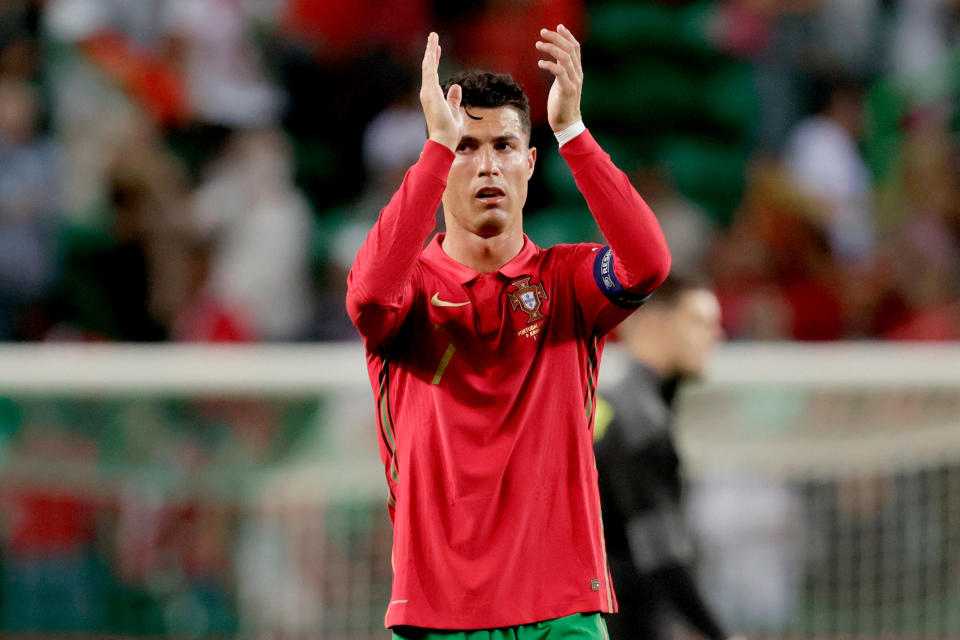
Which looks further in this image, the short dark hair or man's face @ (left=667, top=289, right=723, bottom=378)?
man's face @ (left=667, top=289, right=723, bottom=378)

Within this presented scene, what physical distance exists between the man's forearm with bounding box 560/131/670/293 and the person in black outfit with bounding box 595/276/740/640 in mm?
1641

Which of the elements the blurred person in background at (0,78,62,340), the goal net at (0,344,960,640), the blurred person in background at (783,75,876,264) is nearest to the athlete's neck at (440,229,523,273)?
the goal net at (0,344,960,640)

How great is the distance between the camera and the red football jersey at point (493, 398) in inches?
119

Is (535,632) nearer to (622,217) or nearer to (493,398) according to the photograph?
(493,398)

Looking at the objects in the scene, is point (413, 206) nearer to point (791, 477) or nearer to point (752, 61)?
point (791, 477)

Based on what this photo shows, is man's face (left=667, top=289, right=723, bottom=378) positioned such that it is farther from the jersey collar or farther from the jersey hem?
the jersey hem

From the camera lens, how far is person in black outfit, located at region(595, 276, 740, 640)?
14.9 ft

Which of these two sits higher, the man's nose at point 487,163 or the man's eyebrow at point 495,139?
the man's eyebrow at point 495,139

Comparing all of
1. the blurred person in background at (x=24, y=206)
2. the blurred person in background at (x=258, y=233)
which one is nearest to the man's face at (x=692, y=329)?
the blurred person in background at (x=258, y=233)

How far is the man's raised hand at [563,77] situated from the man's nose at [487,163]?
169mm

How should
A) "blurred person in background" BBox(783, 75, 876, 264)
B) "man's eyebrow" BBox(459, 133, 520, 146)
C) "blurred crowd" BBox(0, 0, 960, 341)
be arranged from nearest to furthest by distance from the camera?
"man's eyebrow" BBox(459, 133, 520, 146) < "blurred crowd" BBox(0, 0, 960, 341) < "blurred person in background" BBox(783, 75, 876, 264)

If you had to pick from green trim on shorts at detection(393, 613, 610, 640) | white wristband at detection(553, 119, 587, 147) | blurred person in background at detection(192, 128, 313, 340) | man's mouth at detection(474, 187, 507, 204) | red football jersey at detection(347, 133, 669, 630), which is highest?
blurred person in background at detection(192, 128, 313, 340)

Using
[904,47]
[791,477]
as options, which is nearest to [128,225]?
[791,477]

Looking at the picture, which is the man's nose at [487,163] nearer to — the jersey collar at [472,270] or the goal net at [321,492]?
the jersey collar at [472,270]
